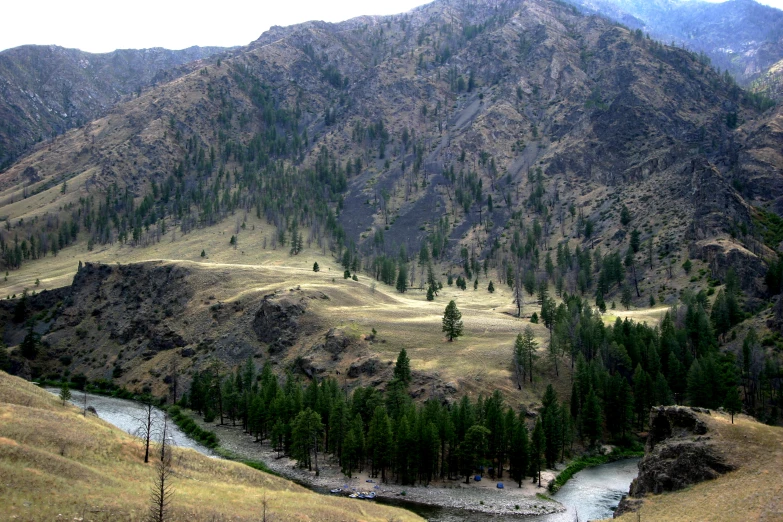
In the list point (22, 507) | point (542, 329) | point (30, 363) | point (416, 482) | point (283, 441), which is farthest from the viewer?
point (30, 363)

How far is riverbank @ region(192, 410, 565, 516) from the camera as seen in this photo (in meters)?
74.2

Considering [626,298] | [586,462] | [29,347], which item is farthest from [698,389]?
[29,347]

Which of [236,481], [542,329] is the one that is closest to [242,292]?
[542,329]

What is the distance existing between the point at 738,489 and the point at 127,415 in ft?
328

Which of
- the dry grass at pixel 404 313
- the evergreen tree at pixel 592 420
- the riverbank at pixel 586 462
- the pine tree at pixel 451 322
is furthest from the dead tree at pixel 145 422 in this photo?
the evergreen tree at pixel 592 420

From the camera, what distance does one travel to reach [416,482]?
8312cm

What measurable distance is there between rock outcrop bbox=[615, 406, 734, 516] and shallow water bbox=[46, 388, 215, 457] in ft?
205

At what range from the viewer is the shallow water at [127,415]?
95875 millimetres

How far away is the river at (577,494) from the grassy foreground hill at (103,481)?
11385mm

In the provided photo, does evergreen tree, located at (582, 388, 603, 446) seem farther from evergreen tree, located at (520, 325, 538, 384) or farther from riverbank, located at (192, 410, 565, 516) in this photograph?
riverbank, located at (192, 410, 565, 516)

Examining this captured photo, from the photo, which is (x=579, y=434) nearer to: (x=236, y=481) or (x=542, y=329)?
(x=542, y=329)

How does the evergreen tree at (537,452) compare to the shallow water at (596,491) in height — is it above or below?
above

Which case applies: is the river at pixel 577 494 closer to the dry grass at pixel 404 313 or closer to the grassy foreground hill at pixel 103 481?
the grassy foreground hill at pixel 103 481

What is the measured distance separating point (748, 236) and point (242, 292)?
151m
